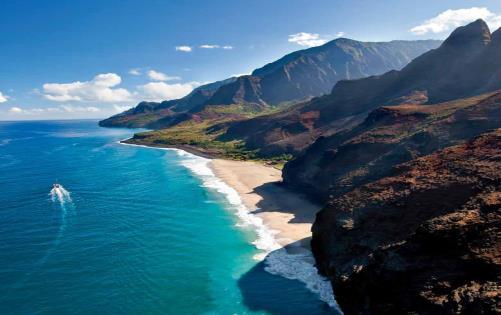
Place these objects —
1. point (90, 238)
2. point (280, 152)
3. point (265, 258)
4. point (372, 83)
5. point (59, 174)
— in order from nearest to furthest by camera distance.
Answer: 1. point (265, 258)
2. point (90, 238)
3. point (59, 174)
4. point (280, 152)
5. point (372, 83)

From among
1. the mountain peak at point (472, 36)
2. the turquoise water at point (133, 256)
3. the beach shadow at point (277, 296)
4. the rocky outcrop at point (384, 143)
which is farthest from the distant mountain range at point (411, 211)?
the mountain peak at point (472, 36)

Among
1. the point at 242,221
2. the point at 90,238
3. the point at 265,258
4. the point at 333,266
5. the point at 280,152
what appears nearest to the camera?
the point at 333,266

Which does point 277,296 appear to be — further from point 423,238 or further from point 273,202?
point 273,202

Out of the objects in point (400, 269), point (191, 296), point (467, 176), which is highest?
point (467, 176)

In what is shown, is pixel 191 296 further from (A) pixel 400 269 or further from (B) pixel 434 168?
(B) pixel 434 168

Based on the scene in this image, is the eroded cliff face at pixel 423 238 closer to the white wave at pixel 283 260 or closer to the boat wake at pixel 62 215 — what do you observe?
the white wave at pixel 283 260

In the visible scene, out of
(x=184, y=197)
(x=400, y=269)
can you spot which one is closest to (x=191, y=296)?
(x=400, y=269)
